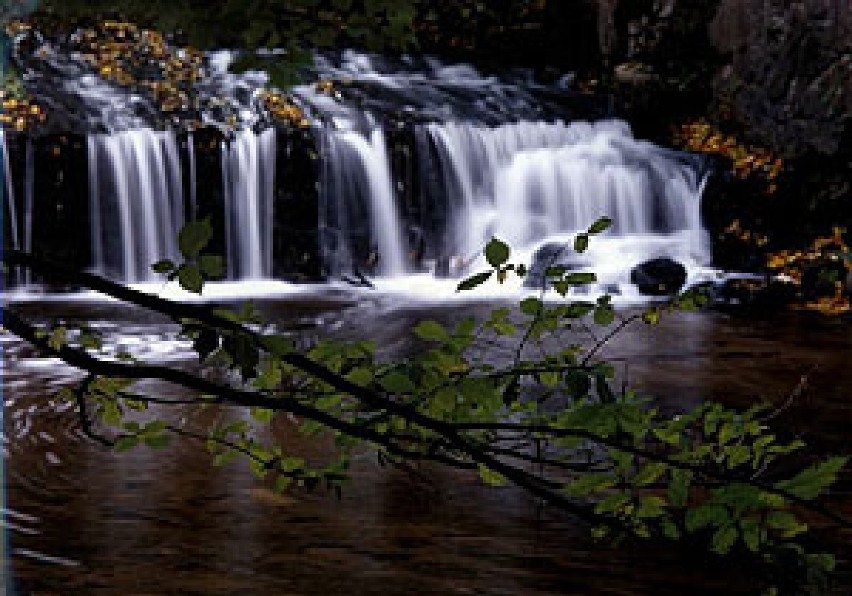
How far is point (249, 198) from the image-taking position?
13.7 meters

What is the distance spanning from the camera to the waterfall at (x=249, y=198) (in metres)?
13.6

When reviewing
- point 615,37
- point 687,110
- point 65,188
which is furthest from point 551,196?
point 65,188

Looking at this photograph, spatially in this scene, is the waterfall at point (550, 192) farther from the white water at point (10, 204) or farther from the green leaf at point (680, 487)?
the green leaf at point (680, 487)

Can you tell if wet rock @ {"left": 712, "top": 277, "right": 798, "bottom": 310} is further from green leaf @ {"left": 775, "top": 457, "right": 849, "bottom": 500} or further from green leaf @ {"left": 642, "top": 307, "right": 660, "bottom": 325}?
green leaf @ {"left": 775, "top": 457, "right": 849, "bottom": 500}

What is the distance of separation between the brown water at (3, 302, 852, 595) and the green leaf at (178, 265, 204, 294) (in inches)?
94.7

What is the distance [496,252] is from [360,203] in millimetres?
12554

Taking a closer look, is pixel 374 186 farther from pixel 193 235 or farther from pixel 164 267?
pixel 193 235

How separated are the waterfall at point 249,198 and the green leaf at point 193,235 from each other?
12361 mm

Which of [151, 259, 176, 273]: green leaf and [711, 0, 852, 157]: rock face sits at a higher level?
[711, 0, 852, 157]: rock face

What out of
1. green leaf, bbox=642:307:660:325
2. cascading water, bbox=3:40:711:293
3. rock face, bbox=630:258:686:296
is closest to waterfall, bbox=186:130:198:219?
cascading water, bbox=3:40:711:293

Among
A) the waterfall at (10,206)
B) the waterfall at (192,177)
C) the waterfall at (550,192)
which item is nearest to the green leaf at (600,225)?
the waterfall at (10,206)

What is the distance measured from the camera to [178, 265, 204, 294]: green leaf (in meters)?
1.29

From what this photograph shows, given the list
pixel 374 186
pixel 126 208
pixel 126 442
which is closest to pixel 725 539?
pixel 126 442

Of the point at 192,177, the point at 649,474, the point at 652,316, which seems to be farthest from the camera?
the point at 192,177
